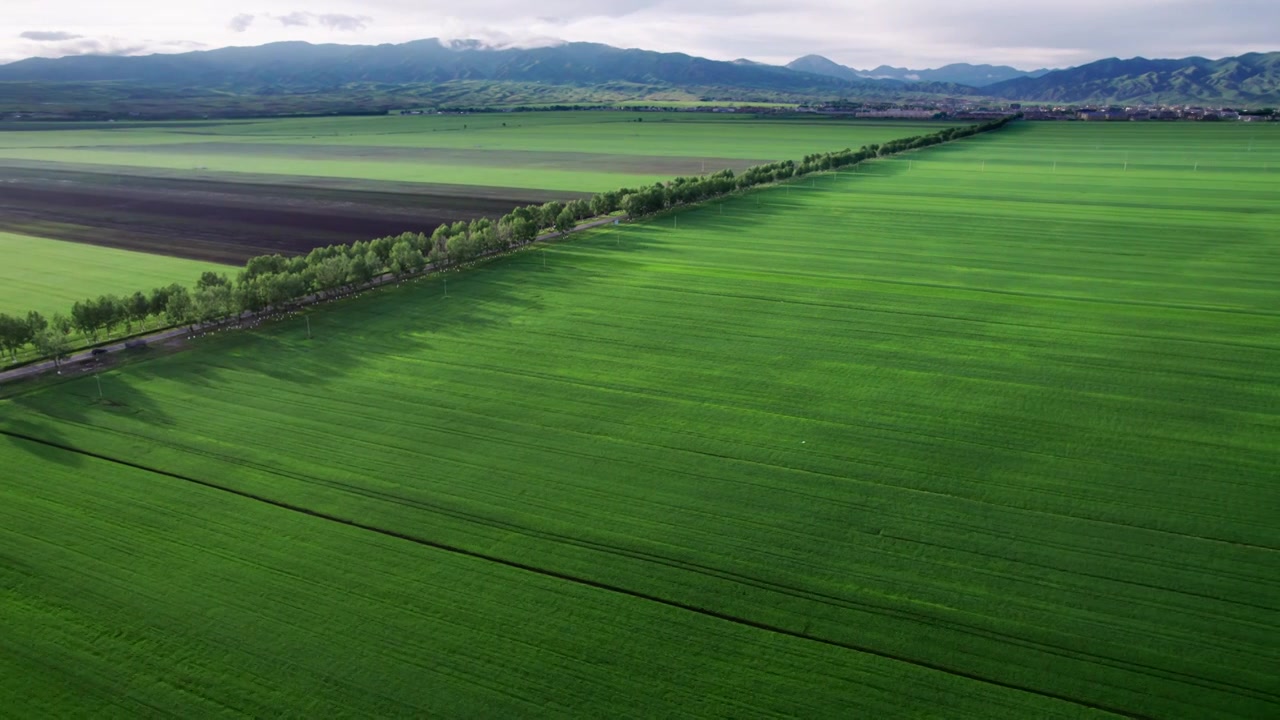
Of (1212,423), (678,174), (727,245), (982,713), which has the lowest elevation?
(982,713)

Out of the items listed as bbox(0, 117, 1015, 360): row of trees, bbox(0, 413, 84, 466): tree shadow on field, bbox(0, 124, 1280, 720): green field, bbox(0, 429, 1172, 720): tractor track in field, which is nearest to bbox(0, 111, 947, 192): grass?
bbox(0, 117, 1015, 360): row of trees

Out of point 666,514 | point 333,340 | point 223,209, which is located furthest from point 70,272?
point 666,514

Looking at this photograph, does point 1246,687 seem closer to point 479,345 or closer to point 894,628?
point 894,628

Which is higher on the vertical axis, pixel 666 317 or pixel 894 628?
pixel 666 317

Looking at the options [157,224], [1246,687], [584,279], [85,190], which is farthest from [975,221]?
[85,190]

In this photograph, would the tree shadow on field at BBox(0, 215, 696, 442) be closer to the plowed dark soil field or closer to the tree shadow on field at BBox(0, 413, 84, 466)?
the tree shadow on field at BBox(0, 413, 84, 466)

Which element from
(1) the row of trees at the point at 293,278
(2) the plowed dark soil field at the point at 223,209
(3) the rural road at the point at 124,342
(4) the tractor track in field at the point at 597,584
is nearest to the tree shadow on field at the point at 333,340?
(3) the rural road at the point at 124,342
